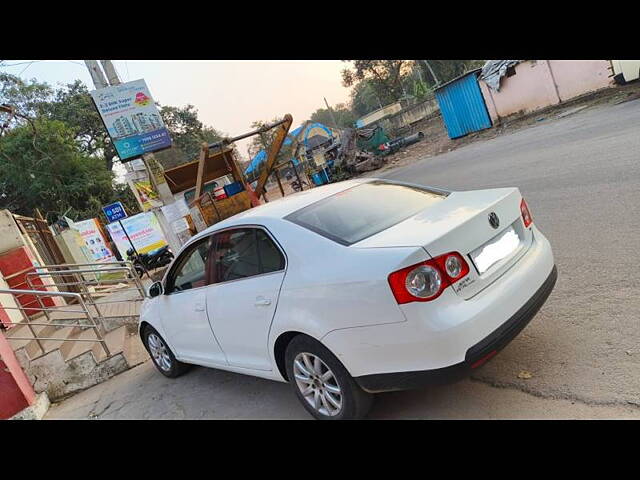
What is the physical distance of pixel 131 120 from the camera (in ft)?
47.5

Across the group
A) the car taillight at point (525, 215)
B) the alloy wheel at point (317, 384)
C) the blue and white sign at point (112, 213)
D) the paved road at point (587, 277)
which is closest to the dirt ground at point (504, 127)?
the paved road at point (587, 277)

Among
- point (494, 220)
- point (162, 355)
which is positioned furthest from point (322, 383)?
point (162, 355)

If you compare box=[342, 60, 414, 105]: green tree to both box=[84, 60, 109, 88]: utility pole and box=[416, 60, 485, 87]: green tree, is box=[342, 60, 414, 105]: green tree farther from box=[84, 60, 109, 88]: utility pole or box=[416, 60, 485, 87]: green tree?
box=[84, 60, 109, 88]: utility pole

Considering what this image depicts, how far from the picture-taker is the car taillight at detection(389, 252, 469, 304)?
8.05 ft

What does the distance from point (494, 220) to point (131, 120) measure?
14.0 m

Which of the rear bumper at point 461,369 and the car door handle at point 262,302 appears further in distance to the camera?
the car door handle at point 262,302

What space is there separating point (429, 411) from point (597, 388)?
997mm

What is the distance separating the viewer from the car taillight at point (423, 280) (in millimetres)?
2455

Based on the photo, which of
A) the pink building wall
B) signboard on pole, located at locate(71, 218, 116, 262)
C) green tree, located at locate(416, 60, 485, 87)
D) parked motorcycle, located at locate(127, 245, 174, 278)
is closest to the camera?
the pink building wall

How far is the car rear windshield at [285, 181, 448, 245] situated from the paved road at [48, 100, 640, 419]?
124 centimetres

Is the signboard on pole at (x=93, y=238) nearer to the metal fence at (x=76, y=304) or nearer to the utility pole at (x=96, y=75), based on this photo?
the utility pole at (x=96, y=75)

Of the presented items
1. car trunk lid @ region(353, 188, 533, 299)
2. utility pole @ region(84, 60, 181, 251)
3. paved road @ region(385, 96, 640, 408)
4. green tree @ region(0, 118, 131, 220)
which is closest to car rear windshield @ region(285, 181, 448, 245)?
car trunk lid @ region(353, 188, 533, 299)

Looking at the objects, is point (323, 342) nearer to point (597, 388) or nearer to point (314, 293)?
point (314, 293)
